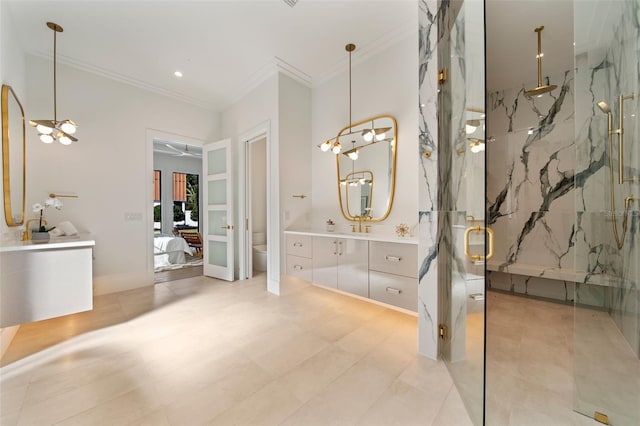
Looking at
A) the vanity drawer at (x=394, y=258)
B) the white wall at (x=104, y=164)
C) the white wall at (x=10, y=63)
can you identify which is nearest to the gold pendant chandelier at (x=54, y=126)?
the white wall at (x=10, y=63)

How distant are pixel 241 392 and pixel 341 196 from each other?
99.1 inches

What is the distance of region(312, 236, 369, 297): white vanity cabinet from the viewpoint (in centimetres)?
258

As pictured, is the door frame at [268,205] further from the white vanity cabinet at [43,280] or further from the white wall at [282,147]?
the white vanity cabinet at [43,280]

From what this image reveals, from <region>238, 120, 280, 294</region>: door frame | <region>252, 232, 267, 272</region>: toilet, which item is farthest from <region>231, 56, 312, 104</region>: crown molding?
<region>252, 232, 267, 272</region>: toilet

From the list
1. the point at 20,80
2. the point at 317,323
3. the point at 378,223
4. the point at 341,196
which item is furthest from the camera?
the point at 341,196

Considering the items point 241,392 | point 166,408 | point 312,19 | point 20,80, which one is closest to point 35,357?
point 166,408

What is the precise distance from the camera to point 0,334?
192cm

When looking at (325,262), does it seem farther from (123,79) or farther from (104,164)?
(123,79)

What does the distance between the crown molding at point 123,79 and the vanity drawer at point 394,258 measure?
164 inches

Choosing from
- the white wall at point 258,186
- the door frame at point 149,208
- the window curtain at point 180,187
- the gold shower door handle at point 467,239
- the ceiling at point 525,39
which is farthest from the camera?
the window curtain at point 180,187

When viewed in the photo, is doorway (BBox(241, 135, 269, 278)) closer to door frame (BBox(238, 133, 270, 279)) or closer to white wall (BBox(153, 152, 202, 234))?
door frame (BBox(238, 133, 270, 279))

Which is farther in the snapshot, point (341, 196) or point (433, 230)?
point (341, 196)

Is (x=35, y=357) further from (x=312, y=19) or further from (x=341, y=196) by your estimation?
(x=312, y=19)

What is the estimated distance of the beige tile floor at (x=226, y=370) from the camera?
4.46 ft
